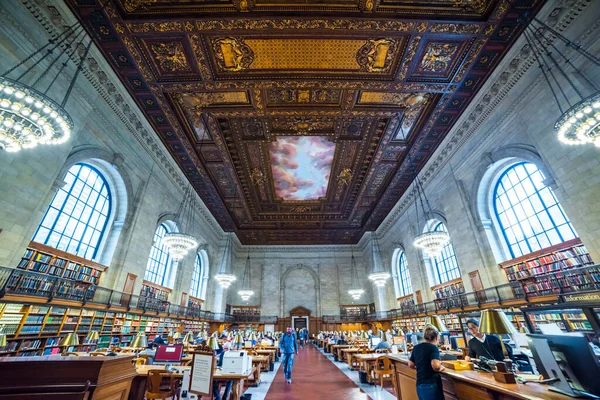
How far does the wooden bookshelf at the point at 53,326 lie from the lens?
5.15 meters

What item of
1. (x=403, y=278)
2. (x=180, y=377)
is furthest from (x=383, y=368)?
(x=403, y=278)

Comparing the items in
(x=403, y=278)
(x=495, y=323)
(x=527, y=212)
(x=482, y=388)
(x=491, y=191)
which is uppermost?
(x=491, y=191)

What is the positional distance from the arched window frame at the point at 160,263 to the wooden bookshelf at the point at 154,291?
222 millimetres

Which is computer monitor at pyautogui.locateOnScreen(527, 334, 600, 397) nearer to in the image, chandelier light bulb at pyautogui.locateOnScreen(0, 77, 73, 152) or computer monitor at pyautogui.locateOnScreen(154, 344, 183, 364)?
computer monitor at pyautogui.locateOnScreen(154, 344, 183, 364)

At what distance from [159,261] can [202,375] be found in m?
10.3

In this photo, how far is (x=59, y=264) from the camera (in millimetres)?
6676

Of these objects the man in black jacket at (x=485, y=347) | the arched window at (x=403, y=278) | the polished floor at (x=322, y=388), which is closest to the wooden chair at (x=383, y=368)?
the polished floor at (x=322, y=388)

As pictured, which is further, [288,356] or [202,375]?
[288,356]

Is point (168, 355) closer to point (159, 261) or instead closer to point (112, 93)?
point (112, 93)

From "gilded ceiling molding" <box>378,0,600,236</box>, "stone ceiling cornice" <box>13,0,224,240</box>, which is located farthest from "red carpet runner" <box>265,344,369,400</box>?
"stone ceiling cornice" <box>13,0,224,240</box>

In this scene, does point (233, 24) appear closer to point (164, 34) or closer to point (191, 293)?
point (164, 34)

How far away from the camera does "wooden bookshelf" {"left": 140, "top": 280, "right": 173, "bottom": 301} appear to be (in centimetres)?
1020

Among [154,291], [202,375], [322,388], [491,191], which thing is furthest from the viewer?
[154,291]

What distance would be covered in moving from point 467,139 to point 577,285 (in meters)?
5.43
